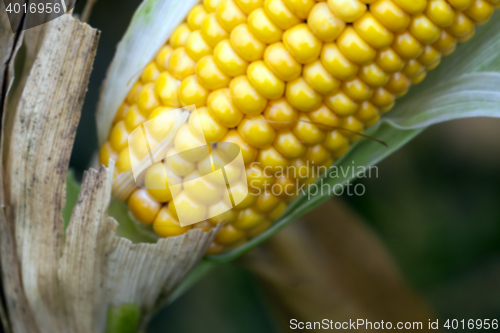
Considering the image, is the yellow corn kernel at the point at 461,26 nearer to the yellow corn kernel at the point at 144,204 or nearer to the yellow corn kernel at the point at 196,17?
the yellow corn kernel at the point at 196,17

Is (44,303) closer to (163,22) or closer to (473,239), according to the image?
(163,22)

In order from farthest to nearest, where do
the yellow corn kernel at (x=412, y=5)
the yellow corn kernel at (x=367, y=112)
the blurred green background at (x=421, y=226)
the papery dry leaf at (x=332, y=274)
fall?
the blurred green background at (x=421, y=226)
the papery dry leaf at (x=332, y=274)
the yellow corn kernel at (x=367, y=112)
the yellow corn kernel at (x=412, y=5)

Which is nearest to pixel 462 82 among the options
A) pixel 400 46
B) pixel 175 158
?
pixel 400 46

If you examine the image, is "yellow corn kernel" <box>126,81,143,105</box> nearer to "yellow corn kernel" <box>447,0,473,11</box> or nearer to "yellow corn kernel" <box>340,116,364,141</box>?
"yellow corn kernel" <box>340,116,364,141</box>

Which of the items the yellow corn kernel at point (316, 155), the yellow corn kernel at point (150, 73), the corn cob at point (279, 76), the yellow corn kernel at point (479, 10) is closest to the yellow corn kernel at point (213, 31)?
the corn cob at point (279, 76)

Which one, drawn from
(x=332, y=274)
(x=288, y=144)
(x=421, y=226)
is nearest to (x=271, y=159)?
(x=288, y=144)

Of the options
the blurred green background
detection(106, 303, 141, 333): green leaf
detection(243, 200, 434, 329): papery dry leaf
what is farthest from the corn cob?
the blurred green background
